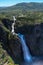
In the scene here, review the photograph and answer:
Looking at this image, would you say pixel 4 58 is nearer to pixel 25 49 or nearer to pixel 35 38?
pixel 25 49

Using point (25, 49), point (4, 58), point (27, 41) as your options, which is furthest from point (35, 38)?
point (4, 58)

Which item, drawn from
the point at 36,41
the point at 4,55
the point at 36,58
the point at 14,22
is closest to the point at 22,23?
the point at 14,22

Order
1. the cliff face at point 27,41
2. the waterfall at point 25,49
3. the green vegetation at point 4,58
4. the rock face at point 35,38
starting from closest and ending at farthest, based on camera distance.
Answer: the green vegetation at point 4,58 < the cliff face at point 27,41 < the waterfall at point 25,49 < the rock face at point 35,38

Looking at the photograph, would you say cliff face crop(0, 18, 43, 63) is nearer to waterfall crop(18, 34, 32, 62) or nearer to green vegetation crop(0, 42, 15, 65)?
waterfall crop(18, 34, 32, 62)

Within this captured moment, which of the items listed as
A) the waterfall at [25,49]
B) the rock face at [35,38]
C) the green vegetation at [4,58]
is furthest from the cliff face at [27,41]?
the green vegetation at [4,58]

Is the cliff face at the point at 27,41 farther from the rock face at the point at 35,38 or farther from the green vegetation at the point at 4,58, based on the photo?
the green vegetation at the point at 4,58

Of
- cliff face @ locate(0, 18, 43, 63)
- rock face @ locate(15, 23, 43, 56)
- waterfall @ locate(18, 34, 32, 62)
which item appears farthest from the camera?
rock face @ locate(15, 23, 43, 56)

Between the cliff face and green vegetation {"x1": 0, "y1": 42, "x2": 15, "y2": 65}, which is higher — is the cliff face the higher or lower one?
the higher one

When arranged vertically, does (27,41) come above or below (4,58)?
above

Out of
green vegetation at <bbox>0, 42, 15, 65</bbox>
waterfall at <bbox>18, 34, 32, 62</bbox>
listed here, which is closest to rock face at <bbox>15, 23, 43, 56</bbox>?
waterfall at <bbox>18, 34, 32, 62</bbox>

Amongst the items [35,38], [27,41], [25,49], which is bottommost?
[25,49]

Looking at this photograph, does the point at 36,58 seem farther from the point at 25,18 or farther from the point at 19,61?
the point at 25,18
